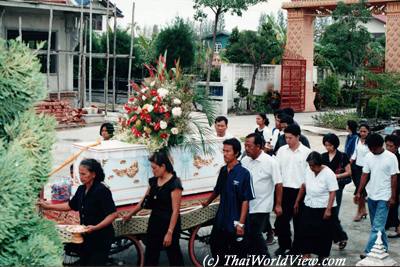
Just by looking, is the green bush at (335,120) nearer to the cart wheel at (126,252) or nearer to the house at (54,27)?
the house at (54,27)

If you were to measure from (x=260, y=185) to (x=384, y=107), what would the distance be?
50.8 feet

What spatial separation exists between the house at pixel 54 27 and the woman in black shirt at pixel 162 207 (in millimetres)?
15598

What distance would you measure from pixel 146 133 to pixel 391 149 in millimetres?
3243

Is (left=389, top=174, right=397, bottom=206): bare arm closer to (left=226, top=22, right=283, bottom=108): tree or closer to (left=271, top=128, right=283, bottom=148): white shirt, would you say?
(left=271, top=128, right=283, bottom=148): white shirt

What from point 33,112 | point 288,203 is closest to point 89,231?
point 33,112

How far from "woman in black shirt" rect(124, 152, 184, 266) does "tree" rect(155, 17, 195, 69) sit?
23037mm

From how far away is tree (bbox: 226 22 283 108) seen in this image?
26.2m

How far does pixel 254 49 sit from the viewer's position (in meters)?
26.3

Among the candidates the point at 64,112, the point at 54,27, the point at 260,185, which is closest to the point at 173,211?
the point at 260,185

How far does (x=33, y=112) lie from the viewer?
3602 millimetres

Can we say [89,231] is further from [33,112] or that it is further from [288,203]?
[288,203]

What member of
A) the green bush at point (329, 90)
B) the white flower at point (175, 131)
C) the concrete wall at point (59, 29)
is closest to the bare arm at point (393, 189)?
the white flower at point (175, 131)

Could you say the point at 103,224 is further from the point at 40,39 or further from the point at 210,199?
the point at 40,39

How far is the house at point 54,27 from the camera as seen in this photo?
20.6m
